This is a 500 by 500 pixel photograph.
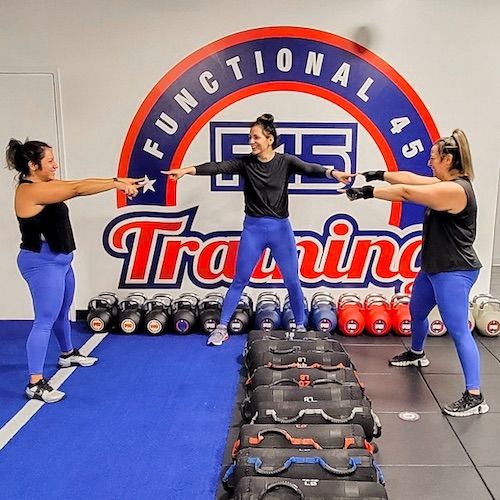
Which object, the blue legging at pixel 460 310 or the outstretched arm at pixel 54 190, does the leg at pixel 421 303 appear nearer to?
the blue legging at pixel 460 310

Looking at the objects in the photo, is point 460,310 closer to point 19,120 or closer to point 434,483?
point 434,483

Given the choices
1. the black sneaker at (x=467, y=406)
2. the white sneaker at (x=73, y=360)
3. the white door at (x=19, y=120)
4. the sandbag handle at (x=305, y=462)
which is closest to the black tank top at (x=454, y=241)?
the black sneaker at (x=467, y=406)

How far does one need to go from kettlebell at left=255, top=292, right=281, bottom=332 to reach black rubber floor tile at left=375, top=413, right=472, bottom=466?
4.00ft

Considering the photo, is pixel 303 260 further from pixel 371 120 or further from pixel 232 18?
pixel 232 18

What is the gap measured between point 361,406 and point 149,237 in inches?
90.6

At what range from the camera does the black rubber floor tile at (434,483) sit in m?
2.14

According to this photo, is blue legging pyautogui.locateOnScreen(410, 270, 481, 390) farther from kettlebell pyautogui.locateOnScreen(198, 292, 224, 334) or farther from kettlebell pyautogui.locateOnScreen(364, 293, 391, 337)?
kettlebell pyautogui.locateOnScreen(198, 292, 224, 334)

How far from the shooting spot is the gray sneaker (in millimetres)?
3771

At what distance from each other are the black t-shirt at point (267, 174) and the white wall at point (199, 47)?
561mm

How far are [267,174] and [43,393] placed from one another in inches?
71.5

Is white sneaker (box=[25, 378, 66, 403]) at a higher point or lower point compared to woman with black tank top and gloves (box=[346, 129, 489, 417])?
lower

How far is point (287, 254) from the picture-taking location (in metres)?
3.71

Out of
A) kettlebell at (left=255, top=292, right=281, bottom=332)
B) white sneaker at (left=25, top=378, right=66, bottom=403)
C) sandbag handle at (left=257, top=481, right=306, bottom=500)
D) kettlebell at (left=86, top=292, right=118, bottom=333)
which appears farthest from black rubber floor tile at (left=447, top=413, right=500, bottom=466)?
kettlebell at (left=86, top=292, right=118, bottom=333)

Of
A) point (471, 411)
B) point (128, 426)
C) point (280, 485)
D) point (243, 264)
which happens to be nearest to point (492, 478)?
point (471, 411)
